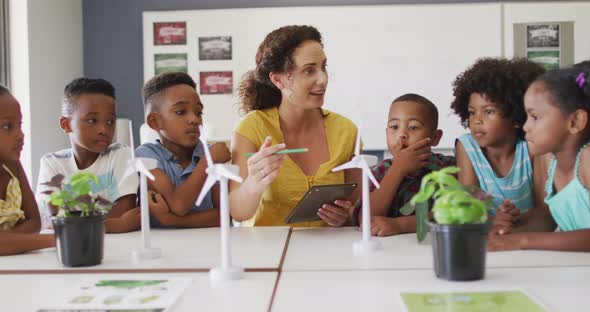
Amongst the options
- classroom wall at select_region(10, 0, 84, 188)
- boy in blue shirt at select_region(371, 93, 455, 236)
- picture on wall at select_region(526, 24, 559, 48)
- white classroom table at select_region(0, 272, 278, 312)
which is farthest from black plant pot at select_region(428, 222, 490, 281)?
picture on wall at select_region(526, 24, 559, 48)

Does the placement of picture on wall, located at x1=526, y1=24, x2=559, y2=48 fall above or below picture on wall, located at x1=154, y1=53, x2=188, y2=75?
above

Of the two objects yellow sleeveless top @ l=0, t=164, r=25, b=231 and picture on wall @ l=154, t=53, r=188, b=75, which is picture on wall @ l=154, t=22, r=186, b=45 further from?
yellow sleeveless top @ l=0, t=164, r=25, b=231

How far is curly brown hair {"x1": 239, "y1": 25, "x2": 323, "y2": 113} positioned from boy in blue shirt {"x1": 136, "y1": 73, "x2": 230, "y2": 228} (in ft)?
0.72

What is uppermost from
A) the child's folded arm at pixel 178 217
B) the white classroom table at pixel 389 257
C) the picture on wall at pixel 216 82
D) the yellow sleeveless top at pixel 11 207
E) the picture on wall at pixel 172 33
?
the picture on wall at pixel 172 33

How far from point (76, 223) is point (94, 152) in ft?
3.01

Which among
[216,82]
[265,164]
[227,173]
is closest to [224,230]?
[227,173]

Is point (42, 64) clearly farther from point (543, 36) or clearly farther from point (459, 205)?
point (543, 36)

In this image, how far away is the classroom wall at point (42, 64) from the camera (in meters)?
4.00

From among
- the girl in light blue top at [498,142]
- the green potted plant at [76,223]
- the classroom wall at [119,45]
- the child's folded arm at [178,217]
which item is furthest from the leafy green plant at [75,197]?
the classroom wall at [119,45]

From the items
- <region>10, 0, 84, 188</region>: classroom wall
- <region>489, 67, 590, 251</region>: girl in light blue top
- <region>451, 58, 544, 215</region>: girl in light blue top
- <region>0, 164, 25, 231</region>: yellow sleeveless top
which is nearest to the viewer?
<region>489, 67, 590, 251</region>: girl in light blue top

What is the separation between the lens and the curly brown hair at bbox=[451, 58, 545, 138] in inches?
70.6

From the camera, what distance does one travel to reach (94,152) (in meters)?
2.01

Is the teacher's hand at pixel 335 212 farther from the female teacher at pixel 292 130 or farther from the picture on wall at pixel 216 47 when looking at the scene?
the picture on wall at pixel 216 47

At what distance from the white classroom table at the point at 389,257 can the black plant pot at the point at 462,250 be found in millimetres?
127
